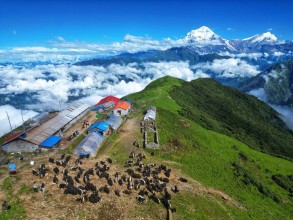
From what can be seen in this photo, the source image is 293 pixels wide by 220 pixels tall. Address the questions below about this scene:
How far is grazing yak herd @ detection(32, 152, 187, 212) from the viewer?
46.1 meters

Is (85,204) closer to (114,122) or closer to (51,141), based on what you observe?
(51,141)

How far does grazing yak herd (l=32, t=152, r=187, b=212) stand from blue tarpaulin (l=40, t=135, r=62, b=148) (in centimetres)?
981

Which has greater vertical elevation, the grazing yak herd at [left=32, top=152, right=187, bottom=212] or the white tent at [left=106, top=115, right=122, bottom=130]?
the grazing yak herd at [left=32, top=152, right=187, bottom=212]

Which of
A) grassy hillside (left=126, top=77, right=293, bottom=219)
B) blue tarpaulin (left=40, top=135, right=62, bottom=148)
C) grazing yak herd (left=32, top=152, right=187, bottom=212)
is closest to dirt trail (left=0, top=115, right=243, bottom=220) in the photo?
grazing yak herd (left=32, top=152, right=187, bottom=212)

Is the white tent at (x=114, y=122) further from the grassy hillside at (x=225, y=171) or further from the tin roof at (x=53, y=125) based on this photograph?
the tin roof at (x=53, y=125)

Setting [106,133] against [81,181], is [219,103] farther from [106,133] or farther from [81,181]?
[81,181]

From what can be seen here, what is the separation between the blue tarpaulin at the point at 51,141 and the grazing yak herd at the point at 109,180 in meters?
9.81

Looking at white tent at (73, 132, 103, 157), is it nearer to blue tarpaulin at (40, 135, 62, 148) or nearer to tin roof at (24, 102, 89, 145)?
blue tarpaulin at (40, 135, 62, 148)

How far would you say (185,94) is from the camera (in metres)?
169

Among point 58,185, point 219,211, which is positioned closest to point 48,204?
point 58,185

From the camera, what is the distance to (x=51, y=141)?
70188 mm

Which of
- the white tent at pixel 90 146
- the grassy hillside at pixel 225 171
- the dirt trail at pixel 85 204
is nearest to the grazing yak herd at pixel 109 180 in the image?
the dirt trail at pixel 85 204

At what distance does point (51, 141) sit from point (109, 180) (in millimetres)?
26876

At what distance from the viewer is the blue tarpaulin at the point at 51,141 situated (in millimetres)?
68250
